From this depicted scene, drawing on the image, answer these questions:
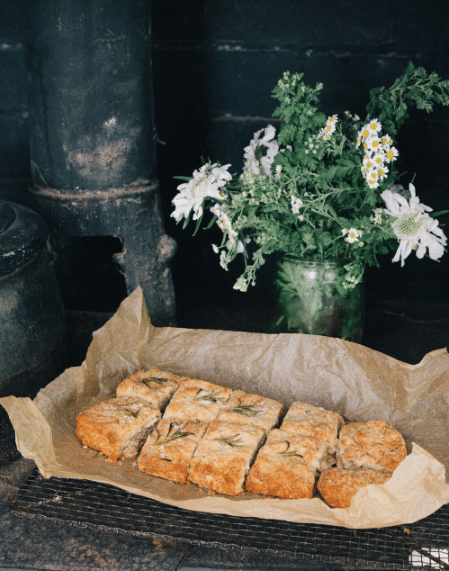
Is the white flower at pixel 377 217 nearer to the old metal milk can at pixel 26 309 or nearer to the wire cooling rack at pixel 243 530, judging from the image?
the wire cooling rack at pixel 243 530

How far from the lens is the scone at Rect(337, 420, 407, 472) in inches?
77.9

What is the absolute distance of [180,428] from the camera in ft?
7.11

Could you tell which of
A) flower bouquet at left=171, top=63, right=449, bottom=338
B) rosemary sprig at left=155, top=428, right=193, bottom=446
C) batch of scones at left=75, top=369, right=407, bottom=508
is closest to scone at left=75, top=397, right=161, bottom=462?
batch of scones at left=75, top=369, right=407, bottom=508

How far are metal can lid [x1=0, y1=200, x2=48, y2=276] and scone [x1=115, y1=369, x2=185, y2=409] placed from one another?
0.62 m

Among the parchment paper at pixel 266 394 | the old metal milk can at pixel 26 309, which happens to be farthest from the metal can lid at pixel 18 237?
the parchment paper at pixel 266 394

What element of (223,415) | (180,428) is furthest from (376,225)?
(180,428)

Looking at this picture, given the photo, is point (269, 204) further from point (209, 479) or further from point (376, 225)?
point (209, 479)

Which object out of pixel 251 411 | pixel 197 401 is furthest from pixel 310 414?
pixel 197 401

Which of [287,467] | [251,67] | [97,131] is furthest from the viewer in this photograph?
[251,67]

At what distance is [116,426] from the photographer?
2107 mm

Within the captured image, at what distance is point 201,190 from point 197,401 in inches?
32.8

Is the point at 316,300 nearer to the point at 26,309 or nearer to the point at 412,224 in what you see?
the point at 412,224

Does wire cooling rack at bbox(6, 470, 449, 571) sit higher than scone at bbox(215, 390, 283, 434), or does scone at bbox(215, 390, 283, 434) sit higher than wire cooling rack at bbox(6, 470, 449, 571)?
scone at bbox(215, 390, 283, 434)

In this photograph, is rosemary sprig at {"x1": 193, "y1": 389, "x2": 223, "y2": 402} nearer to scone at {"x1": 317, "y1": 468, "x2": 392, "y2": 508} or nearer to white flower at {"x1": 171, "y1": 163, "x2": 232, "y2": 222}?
scone at {"x1": 317, "y1": 468, "x2": 392, "y2": 508}
